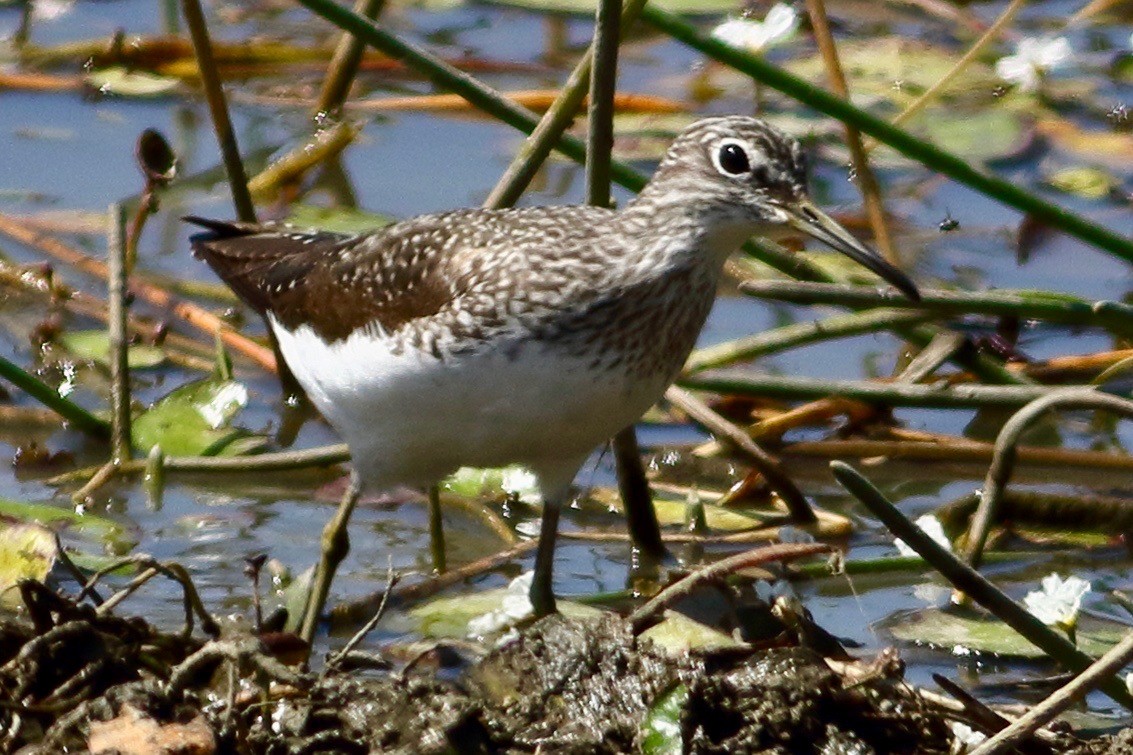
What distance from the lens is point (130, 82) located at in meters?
10.7

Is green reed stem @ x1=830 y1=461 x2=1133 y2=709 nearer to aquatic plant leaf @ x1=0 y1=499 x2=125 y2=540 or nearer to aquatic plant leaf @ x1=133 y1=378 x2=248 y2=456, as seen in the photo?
aquatic plant leaf @ x1=0 y1=499 x2=125 y2=540

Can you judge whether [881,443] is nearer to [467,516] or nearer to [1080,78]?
[467,516]

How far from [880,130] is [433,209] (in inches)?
140

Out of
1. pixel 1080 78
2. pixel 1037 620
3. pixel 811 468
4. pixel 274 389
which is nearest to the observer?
pixel 1037 620

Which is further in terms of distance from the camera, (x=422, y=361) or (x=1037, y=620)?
(x=422, y=361)

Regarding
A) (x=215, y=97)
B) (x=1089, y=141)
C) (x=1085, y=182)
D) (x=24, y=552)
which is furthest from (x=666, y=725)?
(x=1089, y=141)

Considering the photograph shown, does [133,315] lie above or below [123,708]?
above

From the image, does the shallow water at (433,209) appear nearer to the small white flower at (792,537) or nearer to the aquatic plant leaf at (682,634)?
the small white flower at (792,537)

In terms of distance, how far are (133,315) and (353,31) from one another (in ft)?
9.00

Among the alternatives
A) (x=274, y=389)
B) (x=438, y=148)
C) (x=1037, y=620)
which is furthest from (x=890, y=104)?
(x=1037, y=620)

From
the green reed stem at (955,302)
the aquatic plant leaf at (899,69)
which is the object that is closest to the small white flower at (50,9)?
the aquatic plant leaf at (899,69)

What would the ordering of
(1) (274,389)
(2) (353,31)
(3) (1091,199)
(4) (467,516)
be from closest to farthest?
1. (2) (353,31)
2. (4) (467,516)
3. (1) (274,389)
4. (3) (1091,199)

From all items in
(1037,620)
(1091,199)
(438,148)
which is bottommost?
(1037,620)

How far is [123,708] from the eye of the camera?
16.5ft
